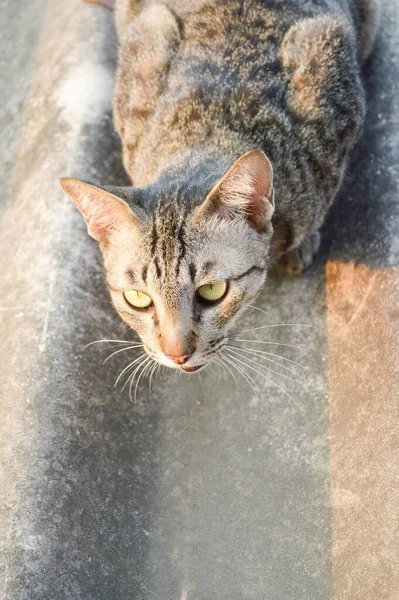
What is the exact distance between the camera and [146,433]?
91.5 inches

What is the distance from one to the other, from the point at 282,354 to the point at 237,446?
1.14ft

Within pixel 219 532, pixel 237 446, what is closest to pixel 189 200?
pixel 237 446

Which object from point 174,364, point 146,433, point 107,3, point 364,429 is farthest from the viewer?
point 107,3

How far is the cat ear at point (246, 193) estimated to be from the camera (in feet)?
5.52

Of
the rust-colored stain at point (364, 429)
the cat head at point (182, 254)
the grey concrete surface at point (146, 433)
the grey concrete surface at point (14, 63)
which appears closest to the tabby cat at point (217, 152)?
the cat head at point (182, 254)

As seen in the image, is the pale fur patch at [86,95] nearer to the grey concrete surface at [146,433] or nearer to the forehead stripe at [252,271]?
the grey concrete surface at [146,433]

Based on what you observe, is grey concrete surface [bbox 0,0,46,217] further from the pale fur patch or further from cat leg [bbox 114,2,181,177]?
cat leg [bbox 114,2,181,177]

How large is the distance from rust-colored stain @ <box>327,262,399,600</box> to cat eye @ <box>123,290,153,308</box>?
72cm

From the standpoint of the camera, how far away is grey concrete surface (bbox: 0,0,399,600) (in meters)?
2.00

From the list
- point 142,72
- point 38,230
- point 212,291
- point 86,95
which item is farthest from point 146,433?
point 86,95

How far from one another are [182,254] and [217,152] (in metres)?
0.42

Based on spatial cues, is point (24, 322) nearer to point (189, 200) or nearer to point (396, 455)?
point (189, 200)

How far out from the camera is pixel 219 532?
2176 mm

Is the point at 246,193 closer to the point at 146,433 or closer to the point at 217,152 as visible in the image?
the point at 217,152
